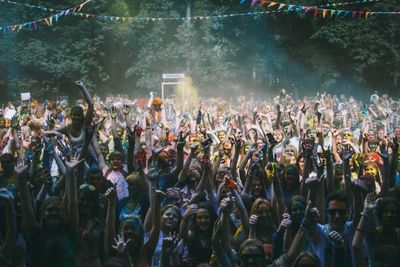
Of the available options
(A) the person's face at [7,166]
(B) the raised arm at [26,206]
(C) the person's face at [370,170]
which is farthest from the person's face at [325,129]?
(B) the raised arm at [26,206]

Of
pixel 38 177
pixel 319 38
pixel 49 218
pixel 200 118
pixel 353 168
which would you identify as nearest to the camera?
pixel 49 218

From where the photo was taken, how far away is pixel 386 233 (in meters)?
5.34

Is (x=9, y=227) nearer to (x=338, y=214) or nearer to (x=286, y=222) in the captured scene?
(x=286, y=222)

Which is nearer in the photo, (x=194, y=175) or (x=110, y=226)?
(x=110, y=226)

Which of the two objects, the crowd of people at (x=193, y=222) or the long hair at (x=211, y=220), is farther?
the long hair at (x=211, y=220)

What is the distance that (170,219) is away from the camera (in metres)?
5.44

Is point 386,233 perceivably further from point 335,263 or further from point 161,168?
point 161,168

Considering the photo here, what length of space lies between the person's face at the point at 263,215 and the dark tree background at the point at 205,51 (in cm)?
3247

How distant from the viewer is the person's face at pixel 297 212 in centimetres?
549

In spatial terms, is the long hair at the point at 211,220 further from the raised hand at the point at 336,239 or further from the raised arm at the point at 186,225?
the raised hand at the point at 336,239

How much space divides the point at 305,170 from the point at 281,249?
151 cm

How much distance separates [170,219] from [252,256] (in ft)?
3.26

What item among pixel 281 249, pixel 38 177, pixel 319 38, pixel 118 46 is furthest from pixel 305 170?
pixel 118 46

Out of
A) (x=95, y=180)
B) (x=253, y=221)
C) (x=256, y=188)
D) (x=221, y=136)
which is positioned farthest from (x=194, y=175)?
(x=221, y=136)
